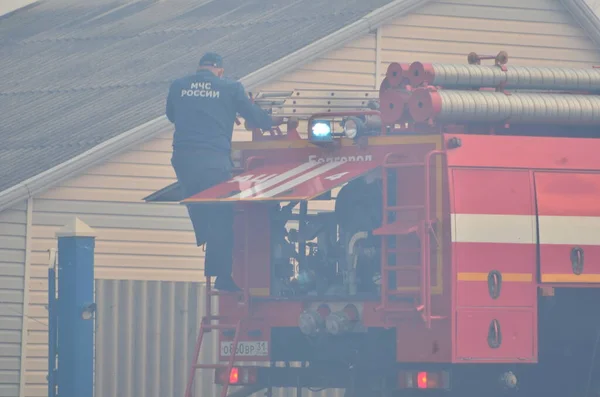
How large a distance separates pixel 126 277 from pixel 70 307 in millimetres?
6778

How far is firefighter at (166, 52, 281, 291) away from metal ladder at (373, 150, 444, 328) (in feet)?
5.71

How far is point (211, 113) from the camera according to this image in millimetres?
14695

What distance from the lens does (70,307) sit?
46.0 feet

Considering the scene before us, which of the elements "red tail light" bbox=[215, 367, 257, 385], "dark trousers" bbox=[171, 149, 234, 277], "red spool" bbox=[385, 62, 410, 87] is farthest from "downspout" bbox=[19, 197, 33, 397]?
"red spool" bbox=[385, 62, 410, 87]

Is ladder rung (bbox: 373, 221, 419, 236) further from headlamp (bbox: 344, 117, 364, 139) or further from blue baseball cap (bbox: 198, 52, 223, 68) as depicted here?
blue baseball cap (bbox: 198, 52, 223, 68)

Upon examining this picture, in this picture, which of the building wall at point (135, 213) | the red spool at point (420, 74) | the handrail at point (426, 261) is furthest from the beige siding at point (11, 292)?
the handrail at point (426, 261)

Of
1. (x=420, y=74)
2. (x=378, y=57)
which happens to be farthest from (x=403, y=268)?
(x=378, y=57)

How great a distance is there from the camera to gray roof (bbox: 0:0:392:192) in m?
22.2

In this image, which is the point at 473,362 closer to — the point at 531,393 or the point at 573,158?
the point at 531,393

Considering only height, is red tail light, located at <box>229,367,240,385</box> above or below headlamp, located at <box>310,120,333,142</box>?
below

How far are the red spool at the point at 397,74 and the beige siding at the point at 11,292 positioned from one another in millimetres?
7572

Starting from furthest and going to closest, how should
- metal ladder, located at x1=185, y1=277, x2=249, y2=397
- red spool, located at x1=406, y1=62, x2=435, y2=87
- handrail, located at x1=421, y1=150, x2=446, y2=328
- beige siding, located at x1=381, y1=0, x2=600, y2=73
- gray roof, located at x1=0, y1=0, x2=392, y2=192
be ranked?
1. beige siding, located at x1=381, y1=0, x2=600, y2=73
2. gray roof, located at x1=0, y1=0, x2=392, y2=192
3. metal ladder, located at x1=185, y1=277, x2=249, y2=397
4. red spool, located at x1=406, y1=62, x2=435, y2=87
5. handrail, located at x1=421, y1=150, x2=446, y2=328

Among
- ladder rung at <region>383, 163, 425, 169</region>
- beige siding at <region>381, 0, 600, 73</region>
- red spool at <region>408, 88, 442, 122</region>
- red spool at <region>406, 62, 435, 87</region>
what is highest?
beige siding at <region>381, 0, 600, 73</region>

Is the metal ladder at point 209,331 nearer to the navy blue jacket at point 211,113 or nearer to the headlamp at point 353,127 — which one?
the navy blue jacket at point 211,113
